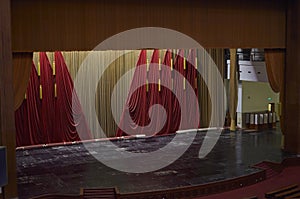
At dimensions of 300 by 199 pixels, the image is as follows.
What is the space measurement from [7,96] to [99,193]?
3213 millimetres

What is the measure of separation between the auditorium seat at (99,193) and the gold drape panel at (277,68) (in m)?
7.11

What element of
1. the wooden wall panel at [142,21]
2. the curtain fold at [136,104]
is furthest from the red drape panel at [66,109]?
the wooden wall panel at [142,21]

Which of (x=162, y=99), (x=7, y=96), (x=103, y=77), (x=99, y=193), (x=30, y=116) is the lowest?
(x=99, y=193)

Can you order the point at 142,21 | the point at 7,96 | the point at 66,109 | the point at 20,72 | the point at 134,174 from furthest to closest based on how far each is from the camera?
the point at 66,109 → the point at 134,174 → the point at 142,21 → the point at 20,72 → the point at 7,96

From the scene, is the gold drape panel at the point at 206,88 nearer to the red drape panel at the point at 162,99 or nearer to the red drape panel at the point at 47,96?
the red drape panel at the point at 162,99

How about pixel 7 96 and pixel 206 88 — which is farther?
pixel 206 88

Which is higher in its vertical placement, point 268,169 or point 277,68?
point 277,68

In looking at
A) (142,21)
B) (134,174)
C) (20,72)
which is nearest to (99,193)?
(134,174)

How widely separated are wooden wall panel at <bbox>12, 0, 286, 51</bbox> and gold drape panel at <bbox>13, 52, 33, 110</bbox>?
0.28 meters

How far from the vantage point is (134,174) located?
13.5 m

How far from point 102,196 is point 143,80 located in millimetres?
7582

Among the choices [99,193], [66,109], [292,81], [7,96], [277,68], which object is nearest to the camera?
[7,96]

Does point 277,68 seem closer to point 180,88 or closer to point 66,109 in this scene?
point 180,88

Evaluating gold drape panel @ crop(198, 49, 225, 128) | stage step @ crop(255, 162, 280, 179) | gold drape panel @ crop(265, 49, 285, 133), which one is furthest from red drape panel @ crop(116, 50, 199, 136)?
stage step @ crop(255, 162, 280, 179)
